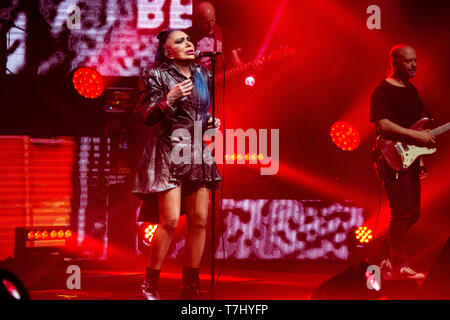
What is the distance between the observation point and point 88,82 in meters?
7.55

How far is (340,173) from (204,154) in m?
3.84

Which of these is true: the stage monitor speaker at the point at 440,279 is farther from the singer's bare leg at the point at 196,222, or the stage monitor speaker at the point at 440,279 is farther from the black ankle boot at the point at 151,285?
the black ankle boot at the point at 151,285

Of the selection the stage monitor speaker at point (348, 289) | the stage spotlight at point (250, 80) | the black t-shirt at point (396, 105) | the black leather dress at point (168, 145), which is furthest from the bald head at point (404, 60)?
the stage monitor speaker at point (348, 289)

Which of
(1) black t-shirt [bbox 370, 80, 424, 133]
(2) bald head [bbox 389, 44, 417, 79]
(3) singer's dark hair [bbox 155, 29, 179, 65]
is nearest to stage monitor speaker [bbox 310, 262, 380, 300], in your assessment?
(3) singer's dark hair [bbox 155, 29, 179, 65]

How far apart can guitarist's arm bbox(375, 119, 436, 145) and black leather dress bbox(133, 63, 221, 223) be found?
1962 mm

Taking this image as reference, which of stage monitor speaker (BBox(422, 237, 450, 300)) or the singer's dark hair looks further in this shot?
the singer's dark hair

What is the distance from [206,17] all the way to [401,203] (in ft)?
12.3

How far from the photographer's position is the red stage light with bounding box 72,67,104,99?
7508 mm

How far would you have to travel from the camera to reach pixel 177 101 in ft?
14.1

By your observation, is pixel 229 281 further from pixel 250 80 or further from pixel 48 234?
pixel 250 80

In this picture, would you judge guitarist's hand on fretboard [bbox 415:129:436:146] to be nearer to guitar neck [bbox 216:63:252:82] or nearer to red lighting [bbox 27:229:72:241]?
guitar neck [bbox 216:63:252:82]

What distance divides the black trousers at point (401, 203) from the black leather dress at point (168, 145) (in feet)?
6.56

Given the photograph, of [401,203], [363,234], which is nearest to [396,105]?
[401,203]
